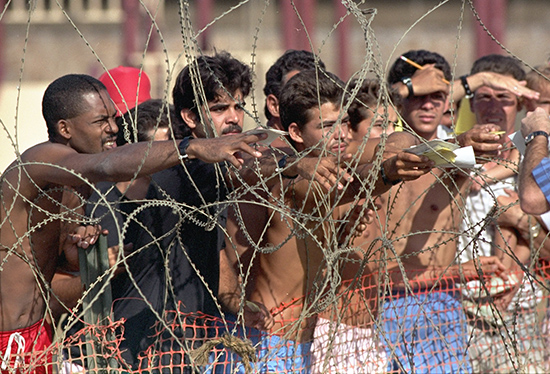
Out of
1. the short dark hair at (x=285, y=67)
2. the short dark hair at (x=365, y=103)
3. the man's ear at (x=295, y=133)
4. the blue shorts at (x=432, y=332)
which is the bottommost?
the blue shorts at (x=432, y=332)

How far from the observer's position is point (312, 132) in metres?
3.68

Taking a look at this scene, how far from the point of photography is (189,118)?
3719mm

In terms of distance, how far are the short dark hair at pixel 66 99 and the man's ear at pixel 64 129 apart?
2cm

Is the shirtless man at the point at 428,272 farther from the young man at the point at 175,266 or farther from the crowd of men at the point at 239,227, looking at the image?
the young man at the point at 175,266

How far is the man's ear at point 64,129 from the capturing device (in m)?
3.41

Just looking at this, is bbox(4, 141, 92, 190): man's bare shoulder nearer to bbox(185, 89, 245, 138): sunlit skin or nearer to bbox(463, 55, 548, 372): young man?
bbox(185, 89, 245, 138): sunlit skin

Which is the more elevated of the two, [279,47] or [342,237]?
[279,47]

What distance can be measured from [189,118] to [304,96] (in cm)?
58

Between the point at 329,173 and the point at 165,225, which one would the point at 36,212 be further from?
the point at 329,173

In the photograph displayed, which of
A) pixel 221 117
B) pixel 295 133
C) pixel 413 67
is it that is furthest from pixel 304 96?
pixel 413 67

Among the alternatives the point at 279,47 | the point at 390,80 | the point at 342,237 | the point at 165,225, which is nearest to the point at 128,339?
the point at 165,225


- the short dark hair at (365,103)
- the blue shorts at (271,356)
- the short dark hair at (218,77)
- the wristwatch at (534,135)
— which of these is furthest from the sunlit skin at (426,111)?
the blue shorts at (271,356)

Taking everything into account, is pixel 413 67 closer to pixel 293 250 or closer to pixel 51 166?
pixel 293 250

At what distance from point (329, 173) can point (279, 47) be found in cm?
1125
